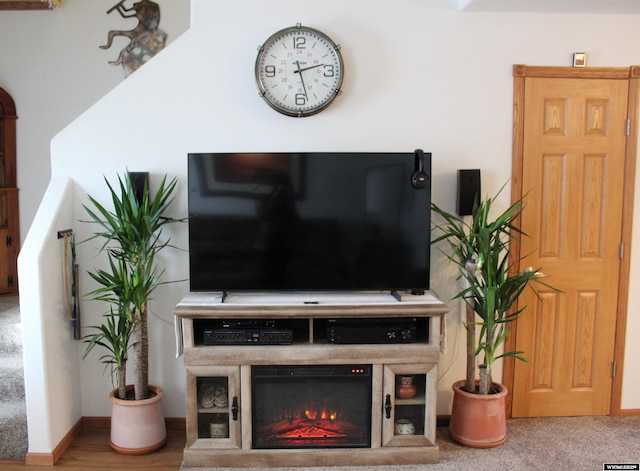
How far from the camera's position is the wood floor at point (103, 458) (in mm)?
2570

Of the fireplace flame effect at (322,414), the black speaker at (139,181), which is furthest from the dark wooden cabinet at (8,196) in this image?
the fireplace flame effect at (322,414)

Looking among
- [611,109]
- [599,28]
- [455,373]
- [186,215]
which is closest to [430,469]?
[455,373]

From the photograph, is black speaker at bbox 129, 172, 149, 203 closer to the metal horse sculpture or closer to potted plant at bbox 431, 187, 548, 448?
potted plant at bbox 431, 187, 548, 448

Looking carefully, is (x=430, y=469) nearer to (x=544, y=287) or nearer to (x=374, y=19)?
(x=544, y=287)

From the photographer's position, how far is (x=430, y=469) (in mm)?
2553

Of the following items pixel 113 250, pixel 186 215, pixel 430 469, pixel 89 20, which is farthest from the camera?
pixel 89 20

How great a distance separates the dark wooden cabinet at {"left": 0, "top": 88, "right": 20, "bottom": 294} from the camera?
4160 millimetres

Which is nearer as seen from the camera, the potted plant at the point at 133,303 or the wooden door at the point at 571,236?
the potted plant at the point at 133,303

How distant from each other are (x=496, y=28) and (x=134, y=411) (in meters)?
2.92

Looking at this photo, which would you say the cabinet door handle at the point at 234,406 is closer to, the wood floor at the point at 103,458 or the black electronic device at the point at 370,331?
the wood floor at the point at 103,458

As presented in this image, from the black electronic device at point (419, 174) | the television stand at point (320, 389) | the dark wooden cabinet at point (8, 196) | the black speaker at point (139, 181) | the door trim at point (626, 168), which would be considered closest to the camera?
the television stand at point (320, 389)

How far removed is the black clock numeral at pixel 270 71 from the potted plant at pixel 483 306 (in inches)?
45.8

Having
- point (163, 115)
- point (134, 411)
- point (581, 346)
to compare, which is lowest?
point (134, 411)

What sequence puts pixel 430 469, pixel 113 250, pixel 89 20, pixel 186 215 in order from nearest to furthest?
pixel 430 469 → pixel 113 250 → pixel 186 215 → pixel 89 20
